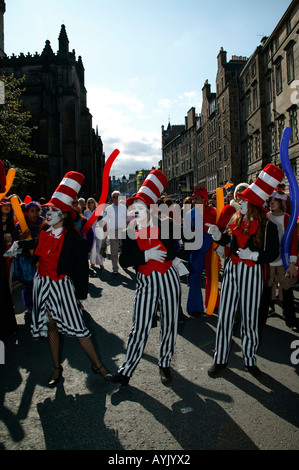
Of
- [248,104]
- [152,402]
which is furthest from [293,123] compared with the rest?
[152,402]

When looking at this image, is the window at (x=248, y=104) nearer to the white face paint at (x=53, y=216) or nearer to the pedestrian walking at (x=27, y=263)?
the pedestrian walking at (x=27, y=263)

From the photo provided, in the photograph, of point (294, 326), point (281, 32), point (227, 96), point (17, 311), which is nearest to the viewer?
point (294, 326)

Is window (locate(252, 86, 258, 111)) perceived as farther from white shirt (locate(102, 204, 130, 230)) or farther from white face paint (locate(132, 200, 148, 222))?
white face paint (locate(132, 200, 148, 222))

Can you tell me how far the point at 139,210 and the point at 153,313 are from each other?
3.45ft

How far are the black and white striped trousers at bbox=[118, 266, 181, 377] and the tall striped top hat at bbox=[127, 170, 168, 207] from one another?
29.6 inches

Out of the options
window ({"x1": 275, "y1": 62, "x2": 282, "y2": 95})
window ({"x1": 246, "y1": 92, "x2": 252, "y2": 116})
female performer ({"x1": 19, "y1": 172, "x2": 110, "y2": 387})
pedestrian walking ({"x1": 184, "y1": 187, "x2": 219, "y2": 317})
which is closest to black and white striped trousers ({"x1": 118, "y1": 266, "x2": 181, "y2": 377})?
female performer ({"x1": 19, "y1": 172, "x2": 110, "y2": 387})

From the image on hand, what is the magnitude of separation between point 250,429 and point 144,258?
5.56ft

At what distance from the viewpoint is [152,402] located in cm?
318

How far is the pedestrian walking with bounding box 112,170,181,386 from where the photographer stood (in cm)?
343

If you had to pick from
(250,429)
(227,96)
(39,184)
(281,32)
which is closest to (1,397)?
(250,429)

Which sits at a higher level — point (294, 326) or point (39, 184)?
point (39, 184)
